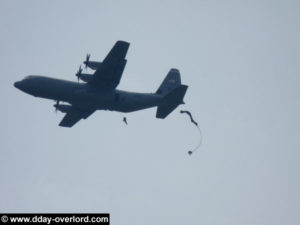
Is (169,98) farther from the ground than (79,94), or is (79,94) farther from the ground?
(79,94)

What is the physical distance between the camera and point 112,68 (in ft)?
143

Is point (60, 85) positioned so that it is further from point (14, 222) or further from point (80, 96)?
point (14, 222)

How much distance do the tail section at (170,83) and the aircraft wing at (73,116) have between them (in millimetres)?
7874

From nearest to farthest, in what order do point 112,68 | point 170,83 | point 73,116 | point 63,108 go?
point 112,68 < point 63,108 < point 73,116 < point 170,83

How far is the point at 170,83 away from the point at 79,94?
1221 cm

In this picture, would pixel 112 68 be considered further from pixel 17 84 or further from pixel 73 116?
pixel 17 84

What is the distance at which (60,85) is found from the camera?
1720 inches

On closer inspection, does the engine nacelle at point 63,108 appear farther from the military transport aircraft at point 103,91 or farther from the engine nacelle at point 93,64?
the engine nacelle at point 93,64

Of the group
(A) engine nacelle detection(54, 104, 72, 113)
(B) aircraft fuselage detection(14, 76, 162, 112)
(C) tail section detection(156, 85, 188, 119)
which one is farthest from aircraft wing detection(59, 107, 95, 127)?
(C) tail section detection(156, 85, 188, 119)

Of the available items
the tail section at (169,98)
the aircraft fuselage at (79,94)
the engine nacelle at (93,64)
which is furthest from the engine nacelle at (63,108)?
the tail section at (169,98)

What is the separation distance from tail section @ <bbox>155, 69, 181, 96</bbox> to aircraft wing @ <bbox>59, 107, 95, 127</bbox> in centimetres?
787

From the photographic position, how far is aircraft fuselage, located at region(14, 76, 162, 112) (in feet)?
143

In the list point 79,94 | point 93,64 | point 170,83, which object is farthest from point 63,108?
point 170,83

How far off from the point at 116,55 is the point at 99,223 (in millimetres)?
16320
